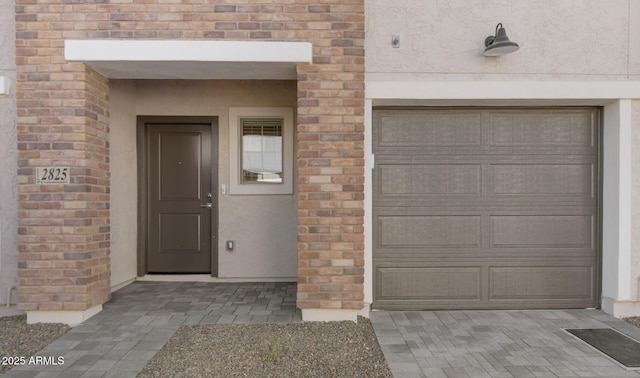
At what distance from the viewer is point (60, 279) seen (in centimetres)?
356

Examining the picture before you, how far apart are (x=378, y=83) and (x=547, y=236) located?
2611 mm

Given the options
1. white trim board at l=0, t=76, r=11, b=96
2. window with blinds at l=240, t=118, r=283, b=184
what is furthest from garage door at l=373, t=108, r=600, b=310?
white trim board at l=0, t=76, r=11, b=96

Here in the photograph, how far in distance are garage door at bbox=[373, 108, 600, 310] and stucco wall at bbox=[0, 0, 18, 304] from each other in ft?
12.7

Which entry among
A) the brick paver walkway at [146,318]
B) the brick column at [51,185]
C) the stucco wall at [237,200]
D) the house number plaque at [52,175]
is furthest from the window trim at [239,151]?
the house number plaque at [52,175]

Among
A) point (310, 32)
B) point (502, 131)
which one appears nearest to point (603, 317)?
point (502, 131)

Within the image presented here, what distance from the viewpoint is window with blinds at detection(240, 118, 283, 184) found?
5.27 m

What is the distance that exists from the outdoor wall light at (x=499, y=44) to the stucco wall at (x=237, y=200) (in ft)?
8.50

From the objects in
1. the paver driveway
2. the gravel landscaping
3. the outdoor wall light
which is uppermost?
the outdoor wall light

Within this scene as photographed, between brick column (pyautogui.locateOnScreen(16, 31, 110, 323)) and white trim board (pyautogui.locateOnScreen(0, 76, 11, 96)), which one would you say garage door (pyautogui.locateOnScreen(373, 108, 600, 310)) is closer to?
brick column (pyautogui.locateOnScreen(16, 31, 110, 323))

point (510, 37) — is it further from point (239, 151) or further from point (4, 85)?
point (4, 85)

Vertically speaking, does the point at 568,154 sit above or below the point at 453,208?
above

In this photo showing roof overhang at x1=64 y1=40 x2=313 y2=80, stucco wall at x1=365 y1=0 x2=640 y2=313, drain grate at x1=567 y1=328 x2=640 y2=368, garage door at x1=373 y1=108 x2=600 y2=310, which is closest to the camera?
drain grate at x1=567 y1=328 x2=640 y2=368

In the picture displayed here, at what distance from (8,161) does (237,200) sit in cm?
257

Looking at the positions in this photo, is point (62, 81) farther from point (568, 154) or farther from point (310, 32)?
point (568, 154)
